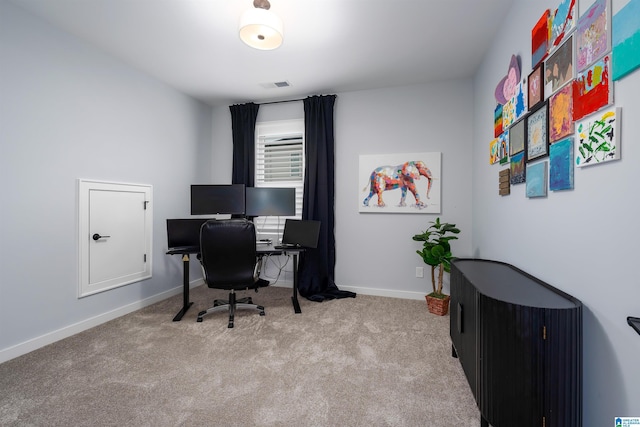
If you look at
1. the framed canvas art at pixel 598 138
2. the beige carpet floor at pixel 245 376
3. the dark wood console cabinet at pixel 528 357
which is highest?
the framed canvas art at pixel 598 138

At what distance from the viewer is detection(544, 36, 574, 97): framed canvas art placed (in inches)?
53.4

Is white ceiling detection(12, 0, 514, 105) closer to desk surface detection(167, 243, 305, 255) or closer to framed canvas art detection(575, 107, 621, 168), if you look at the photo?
framed canvas art detection(575, 107, 621, 168)

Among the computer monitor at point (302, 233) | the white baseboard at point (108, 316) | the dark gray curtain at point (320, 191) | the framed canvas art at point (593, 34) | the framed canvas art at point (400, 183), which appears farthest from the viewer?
the dark gray curtain at point (320, 191)

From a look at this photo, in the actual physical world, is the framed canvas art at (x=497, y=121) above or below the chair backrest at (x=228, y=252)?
above

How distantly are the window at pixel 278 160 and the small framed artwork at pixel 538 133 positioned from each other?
108 inches

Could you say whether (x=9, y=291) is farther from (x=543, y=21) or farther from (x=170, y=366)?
(x=543, y=21)

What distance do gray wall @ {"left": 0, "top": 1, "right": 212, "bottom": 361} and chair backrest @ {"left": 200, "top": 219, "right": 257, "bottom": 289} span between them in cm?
119

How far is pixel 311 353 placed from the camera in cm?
220

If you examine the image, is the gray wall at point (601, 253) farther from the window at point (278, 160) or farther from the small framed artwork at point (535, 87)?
the window at point (278, 160)

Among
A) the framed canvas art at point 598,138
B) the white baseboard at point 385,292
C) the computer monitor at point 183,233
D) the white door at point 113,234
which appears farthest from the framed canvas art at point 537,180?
the white door at point 113,234

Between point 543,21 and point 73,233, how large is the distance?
156 inches

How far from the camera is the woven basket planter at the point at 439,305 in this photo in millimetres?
2939

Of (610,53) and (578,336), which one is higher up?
(610,53)

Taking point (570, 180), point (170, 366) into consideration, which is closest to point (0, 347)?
point (170, 366)
